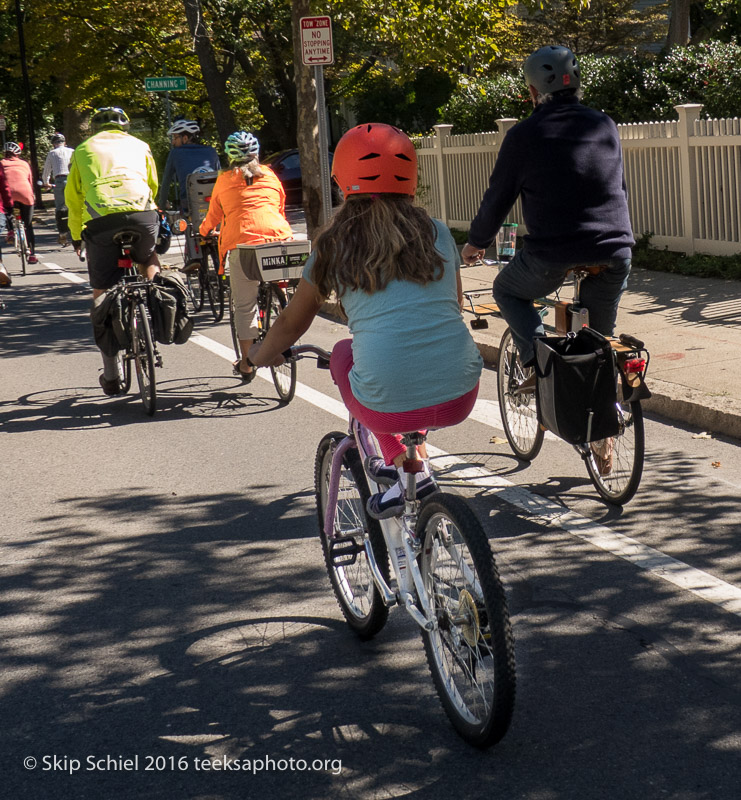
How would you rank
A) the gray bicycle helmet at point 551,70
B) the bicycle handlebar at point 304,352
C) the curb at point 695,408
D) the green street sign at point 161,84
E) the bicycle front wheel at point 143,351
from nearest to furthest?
the bicycle handlebar at point 304,352 → the gray bicycle helmet at point 551,70 → the curb at point 695,408 → the bicycle front wheel at point 143,351 → the green street sign at point 161,84

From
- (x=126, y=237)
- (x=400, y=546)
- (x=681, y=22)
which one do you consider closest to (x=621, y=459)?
(x=400, y=546)

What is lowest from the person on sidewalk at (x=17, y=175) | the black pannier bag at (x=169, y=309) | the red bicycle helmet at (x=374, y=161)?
the black pannier bag at (x=169, y=309)

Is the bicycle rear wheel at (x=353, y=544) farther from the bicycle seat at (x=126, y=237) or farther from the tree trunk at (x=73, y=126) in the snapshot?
the tree trunk at (x=73, y=126)

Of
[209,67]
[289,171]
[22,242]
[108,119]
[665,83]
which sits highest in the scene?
[209,67]

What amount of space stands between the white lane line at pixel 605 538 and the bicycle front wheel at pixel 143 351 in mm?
2311

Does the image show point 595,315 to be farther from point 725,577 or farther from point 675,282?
point 675,282

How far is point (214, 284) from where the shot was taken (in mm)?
12680

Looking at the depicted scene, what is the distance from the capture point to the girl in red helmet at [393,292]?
11.4 ft

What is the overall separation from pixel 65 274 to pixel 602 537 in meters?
15.3

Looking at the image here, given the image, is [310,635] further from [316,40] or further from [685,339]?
[316,40]

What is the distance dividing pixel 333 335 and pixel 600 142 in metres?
5.97

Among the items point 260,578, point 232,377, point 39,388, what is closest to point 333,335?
point 232,377

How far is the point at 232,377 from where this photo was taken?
9.30m

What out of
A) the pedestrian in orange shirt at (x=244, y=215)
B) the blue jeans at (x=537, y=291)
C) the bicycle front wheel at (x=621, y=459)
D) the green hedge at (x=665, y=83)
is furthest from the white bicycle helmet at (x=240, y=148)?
the green hedge at (x=665, y=83)
